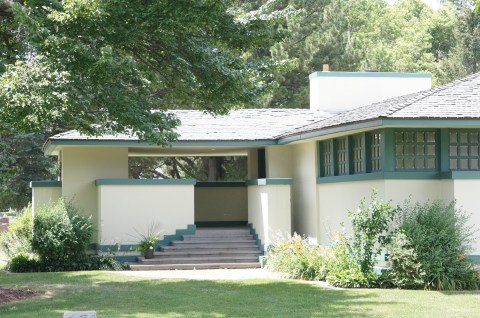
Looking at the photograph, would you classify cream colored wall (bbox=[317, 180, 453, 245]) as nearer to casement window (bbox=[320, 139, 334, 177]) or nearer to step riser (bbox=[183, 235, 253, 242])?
casement window (bbox=[320, 139, 334, 177])

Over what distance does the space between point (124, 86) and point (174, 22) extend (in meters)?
2.75

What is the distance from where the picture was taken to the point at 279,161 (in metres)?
25.8

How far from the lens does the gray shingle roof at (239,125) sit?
24641 millimetres

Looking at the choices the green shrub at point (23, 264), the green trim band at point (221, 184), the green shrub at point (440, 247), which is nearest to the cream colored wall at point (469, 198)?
the green shrub at point (440, 247)

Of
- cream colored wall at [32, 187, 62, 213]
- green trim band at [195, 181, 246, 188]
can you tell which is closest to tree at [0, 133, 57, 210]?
green trim band at [195, 181, 246, 188]

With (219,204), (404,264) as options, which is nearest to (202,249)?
(219,204)

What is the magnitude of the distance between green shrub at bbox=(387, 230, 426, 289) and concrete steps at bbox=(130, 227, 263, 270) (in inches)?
235

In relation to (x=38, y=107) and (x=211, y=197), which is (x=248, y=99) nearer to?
(x=38, y=107)

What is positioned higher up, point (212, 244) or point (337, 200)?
point (337, 200)

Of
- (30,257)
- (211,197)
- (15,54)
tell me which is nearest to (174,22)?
(15,54)

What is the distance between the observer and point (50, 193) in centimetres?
2550

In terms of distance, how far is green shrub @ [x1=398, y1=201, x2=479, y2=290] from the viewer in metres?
17.5

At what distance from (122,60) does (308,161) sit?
9.75m

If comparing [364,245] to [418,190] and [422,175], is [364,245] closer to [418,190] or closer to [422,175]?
[418,190]
